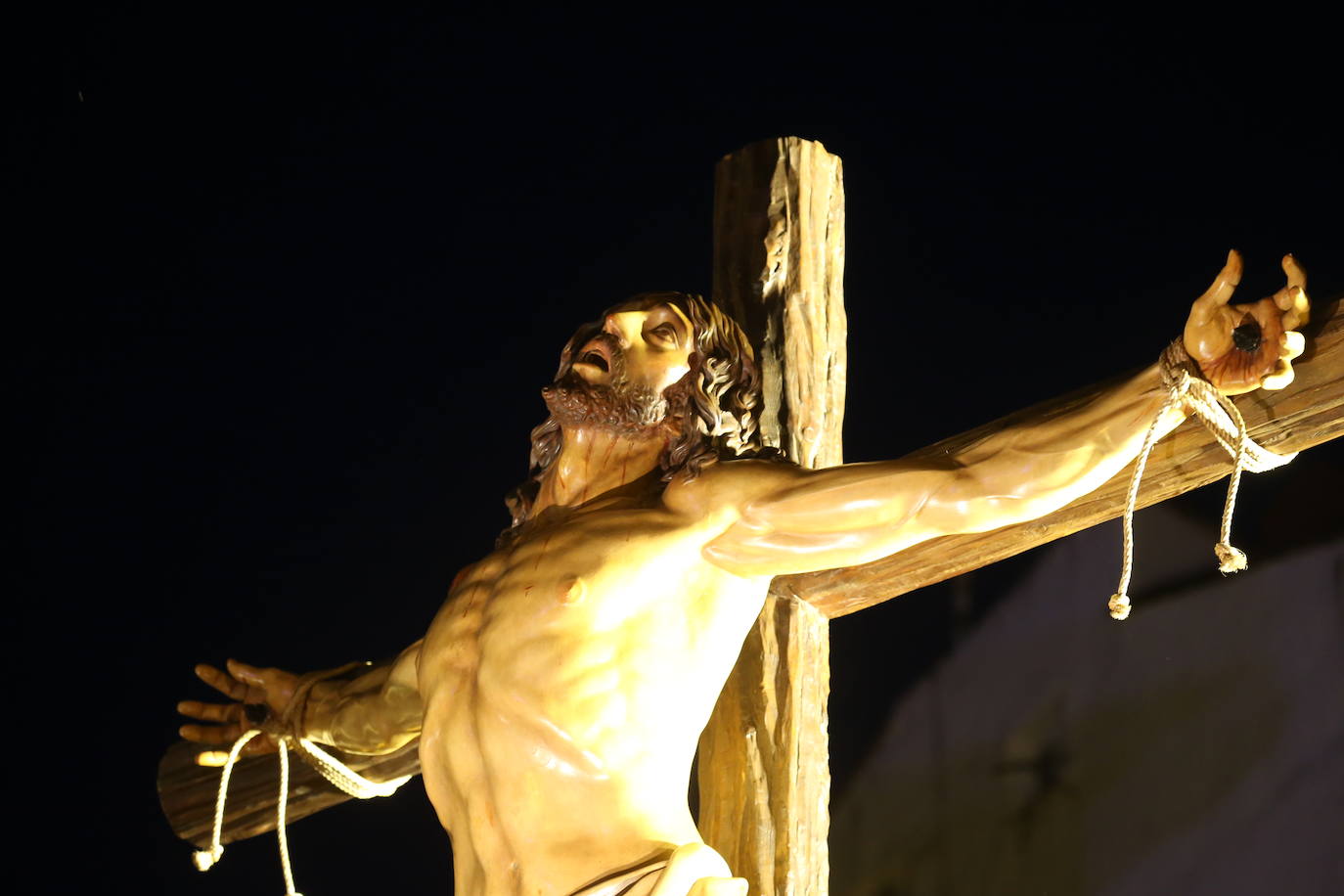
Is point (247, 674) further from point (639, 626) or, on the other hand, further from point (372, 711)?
point (639, 626)

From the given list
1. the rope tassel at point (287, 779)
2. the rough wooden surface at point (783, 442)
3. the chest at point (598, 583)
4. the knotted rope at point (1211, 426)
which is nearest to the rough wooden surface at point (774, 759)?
the rough wooden surface at point (783, 442)

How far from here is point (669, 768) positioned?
245 centimetres

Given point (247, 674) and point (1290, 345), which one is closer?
point (1290, 345)

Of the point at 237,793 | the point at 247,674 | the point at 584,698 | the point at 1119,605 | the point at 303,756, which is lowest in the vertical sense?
the point at 237,793

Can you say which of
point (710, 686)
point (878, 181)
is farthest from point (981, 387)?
point (710, 686)

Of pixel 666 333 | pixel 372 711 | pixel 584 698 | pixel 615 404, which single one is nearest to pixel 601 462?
pixel 615 404

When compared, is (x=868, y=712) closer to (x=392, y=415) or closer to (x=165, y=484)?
(x=392, y=415)

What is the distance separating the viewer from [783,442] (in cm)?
294

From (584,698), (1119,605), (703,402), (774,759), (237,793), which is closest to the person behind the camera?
(1119,605)

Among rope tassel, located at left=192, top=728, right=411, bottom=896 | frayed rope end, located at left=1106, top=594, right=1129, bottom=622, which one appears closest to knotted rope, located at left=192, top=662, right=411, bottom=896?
rope tassel, located at left=192, top=728, right=411, bottom=896

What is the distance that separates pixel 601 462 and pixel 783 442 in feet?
1.13

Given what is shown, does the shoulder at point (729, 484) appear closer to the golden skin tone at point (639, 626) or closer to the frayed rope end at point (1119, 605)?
the golden skin tone at point (639, 626)

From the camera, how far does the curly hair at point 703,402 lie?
2645 millimetres

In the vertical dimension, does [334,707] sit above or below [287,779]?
above
